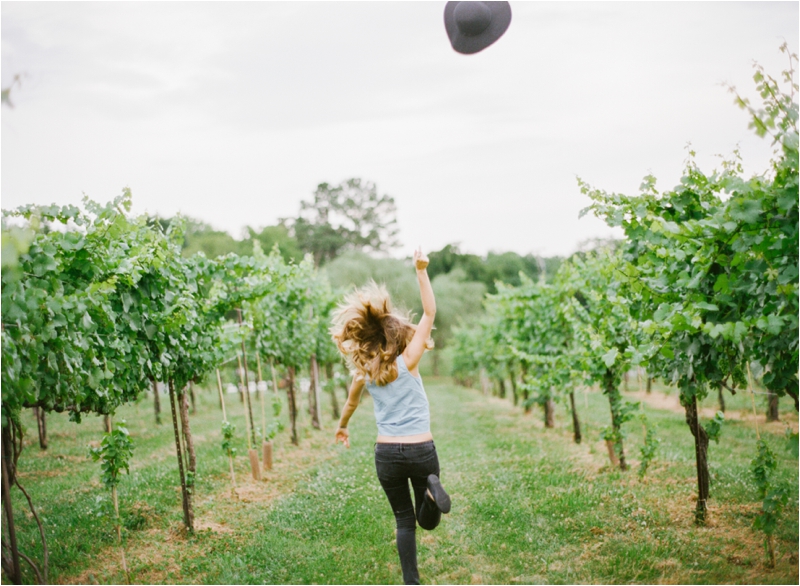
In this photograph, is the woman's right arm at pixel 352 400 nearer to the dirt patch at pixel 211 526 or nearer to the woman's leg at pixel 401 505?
the woman's leg at pixel 401 505

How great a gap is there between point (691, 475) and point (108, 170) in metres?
8.62

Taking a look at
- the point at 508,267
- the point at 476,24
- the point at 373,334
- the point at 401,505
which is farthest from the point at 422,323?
the point at 508,267

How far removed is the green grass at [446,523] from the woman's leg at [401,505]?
1012mm

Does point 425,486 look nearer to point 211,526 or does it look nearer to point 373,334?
point 373,334

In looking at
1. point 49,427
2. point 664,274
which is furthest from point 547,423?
point 49,427

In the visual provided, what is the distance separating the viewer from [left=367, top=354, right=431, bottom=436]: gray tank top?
3.77 m

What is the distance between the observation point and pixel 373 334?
154 inches

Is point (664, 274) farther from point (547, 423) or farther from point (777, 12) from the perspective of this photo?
point (547, 423)

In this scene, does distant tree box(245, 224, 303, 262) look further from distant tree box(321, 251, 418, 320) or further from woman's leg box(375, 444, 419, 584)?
woman's leg box(375, 444, 419, 584)

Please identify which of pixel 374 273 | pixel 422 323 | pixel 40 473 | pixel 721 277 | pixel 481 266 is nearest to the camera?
pixel 721 277

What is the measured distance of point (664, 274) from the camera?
4234mm

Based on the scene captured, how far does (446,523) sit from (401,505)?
257 centimetres

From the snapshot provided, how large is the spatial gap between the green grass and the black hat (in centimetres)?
385

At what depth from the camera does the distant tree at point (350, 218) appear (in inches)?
2467
